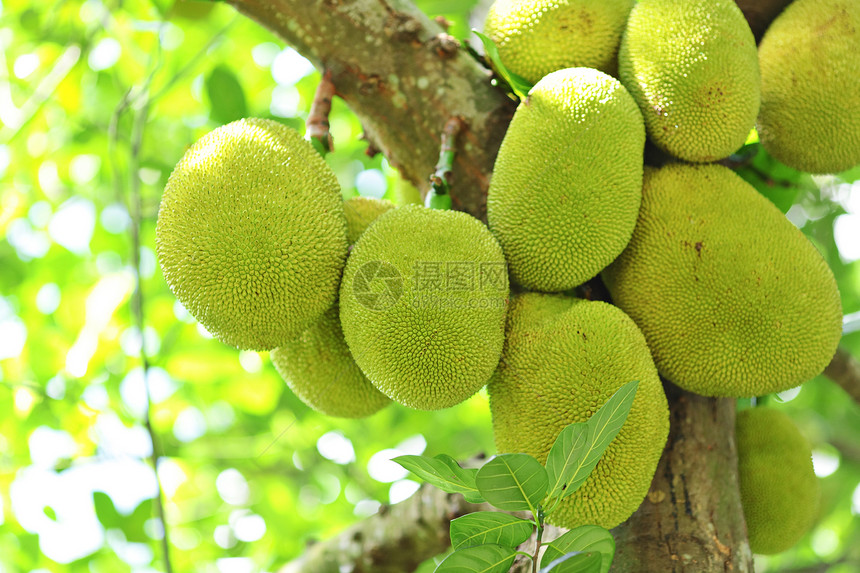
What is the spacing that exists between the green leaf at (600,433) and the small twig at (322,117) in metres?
0.72

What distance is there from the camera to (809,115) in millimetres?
1299

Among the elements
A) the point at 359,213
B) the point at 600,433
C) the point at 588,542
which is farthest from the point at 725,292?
the point at 359,213

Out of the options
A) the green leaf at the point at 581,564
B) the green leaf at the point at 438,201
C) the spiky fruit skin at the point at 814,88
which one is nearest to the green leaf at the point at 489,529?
the green leaf at the point at 581,564

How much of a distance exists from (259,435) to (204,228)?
1.35m

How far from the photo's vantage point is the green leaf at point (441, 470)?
2.71 ft

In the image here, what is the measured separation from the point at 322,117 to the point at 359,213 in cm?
22

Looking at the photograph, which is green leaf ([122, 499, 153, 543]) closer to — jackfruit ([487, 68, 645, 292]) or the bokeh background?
the bokeh background

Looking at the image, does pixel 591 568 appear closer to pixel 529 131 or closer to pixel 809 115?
pixel 529 131

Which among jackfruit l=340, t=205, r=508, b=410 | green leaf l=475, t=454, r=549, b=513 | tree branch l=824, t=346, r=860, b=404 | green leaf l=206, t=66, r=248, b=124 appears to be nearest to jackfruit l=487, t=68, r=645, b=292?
jackfruit l=340, t=205, r=508, b=410

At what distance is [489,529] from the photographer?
2.81 feet

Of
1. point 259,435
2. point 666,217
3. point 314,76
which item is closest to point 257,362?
point 259,435

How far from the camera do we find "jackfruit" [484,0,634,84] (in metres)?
1.22

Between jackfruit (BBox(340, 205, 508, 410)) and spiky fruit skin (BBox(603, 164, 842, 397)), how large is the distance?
283 mm

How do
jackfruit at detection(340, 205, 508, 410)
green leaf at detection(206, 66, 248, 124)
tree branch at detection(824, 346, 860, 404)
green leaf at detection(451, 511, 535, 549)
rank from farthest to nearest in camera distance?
tree branch at detection(824, 346, 860, 404)
green leaf at detection(206, 66, 248, 124)
jackfruit at detection(340, 205, 508, 410)
green leaf at detection(451, 511, 535, 549)
